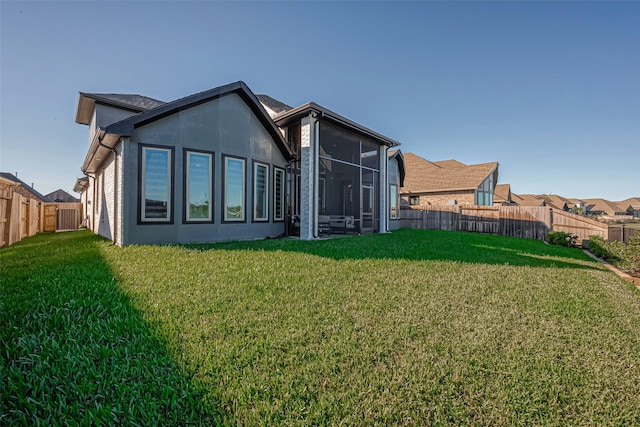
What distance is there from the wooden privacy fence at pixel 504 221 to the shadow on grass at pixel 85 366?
49.9ft

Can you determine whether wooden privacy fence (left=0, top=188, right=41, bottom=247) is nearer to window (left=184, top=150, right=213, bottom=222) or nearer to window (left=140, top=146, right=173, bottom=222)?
window (left=140, top=146, right=173, bottom=222)

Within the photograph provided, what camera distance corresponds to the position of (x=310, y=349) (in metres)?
2.53

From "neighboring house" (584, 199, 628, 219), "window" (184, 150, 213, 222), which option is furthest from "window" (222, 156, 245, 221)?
"neighboring house" (584, 199, 628, 219)

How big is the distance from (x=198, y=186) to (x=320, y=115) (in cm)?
475

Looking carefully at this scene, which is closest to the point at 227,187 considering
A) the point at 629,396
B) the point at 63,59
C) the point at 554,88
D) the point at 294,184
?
the point at 294,184

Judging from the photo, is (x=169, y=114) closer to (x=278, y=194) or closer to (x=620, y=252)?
(x=278, y=194)

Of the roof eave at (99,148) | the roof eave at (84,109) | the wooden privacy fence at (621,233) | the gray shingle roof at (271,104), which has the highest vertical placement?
the gray shingle roof at (271,104)

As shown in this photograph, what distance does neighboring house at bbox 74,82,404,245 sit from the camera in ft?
24.5

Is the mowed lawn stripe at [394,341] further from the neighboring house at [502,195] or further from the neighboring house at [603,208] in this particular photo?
the neighboring house at [603,208]

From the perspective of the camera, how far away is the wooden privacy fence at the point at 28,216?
791cm

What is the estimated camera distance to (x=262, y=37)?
986 cm

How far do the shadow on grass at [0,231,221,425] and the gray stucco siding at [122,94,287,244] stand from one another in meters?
3.90

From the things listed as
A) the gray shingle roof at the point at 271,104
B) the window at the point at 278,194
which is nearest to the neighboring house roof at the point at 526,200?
the gray shingle roof at the point at 271,104

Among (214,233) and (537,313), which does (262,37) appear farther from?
(537,313)
